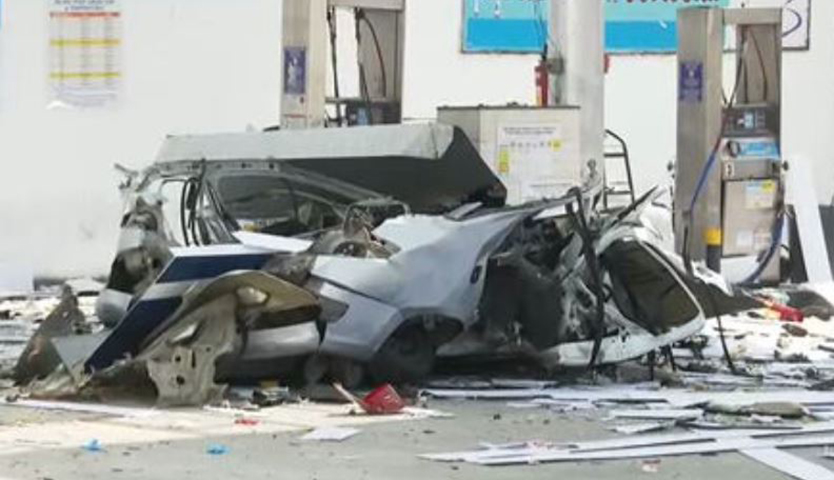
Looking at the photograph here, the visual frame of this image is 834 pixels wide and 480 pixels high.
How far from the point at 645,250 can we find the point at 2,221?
837 centimetres

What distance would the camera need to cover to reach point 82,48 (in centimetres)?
1648

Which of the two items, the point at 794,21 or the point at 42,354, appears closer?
the point at 42,354

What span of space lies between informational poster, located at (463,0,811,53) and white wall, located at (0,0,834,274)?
132 mm

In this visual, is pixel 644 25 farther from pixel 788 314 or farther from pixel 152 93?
pixel 152 93

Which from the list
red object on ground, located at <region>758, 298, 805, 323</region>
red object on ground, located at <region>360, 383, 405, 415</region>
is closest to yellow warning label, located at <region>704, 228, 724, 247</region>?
red object on ground, located at <region>758, 298, 805, 323</region>

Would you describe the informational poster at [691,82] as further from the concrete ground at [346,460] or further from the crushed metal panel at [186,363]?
the crushed metal panel at [186,363]

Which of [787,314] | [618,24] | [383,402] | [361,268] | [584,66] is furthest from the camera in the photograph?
[618,24]

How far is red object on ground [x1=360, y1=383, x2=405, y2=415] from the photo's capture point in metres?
9.15

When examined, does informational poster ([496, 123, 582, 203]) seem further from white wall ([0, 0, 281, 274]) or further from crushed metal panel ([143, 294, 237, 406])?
white wall ([0, 0, 281, 274])

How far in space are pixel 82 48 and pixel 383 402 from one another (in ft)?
27.9

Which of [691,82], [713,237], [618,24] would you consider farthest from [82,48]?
[713,237]

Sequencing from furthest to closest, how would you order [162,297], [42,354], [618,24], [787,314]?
[618,24], [787,314], [42,354], [162,297]

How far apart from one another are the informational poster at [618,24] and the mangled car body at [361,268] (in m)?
6.20

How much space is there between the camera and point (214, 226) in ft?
35.6
